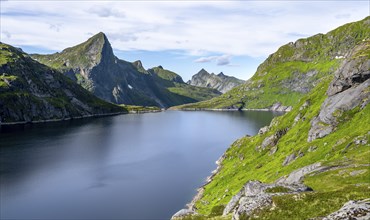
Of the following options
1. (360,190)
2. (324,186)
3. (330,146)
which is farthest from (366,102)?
(360,190)

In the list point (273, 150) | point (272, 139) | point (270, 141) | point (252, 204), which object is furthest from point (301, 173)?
point (272, 139)

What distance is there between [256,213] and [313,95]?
9969 cm

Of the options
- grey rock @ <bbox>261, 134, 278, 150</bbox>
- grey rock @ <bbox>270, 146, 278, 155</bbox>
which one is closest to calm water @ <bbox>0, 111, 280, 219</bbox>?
grey rock @ <bbox>261, 134, 278, 150</bbox>

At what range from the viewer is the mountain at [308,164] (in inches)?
1225

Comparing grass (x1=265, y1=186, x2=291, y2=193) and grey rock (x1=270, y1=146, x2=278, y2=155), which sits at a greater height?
grass (x1=265, y1=186, x2=291, y2=193)

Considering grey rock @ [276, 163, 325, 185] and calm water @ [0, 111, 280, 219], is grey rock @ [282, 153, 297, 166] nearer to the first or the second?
grey rock @ [276, 163, 325, 185]

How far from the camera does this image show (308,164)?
74750 millimetres

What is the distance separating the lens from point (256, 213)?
102 feet

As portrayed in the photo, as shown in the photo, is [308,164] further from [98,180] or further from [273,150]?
[98,180]

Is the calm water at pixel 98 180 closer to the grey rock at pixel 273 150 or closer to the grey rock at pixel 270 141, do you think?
the grey rock at pixel 270 141

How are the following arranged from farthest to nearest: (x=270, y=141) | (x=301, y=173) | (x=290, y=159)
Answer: (x=270, y=141) < (x=290, y=159) < (x=301, y=173)

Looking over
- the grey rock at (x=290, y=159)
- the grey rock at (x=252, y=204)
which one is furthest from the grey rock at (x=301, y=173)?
the grey rock at (x=252, y=204)

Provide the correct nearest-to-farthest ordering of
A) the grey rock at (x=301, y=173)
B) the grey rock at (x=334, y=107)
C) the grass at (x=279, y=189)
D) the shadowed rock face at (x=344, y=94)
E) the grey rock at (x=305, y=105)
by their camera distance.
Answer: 1. the grass at (x=279, y=189)
2. the grey rock at (x=301, y=173)
3. the grey rock at (x=334, y=107)
4. the shadowed rock face at (x=344, y=94)
5. the grey rock at (x=305, y=105)

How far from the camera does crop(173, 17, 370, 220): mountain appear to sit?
102ft
